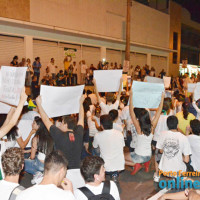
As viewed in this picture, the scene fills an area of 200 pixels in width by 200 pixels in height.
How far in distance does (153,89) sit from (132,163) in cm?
185

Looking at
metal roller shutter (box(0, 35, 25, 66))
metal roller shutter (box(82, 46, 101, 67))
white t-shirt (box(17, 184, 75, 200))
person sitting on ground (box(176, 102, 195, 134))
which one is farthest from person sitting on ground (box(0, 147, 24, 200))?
metal roller shutter (box(82, 46, 101, 67))

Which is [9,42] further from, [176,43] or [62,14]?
[176,43]

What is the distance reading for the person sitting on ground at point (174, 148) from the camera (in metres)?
4.96

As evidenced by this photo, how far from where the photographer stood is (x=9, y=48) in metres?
16.3

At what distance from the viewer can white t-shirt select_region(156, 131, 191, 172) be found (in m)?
4.96

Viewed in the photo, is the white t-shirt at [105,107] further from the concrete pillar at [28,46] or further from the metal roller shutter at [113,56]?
the metal roller shutter at [113,56]

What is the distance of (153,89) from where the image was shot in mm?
5418

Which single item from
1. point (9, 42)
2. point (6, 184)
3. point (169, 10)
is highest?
point (169, 10)

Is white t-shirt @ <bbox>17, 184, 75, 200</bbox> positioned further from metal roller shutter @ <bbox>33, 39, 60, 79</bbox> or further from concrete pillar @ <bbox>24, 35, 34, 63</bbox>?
metal roller shutter @ <bbox>33, 39, 60, 79</bbox>

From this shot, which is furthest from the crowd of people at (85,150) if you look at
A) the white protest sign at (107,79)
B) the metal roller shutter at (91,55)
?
the metal roller shutter at (91,55)

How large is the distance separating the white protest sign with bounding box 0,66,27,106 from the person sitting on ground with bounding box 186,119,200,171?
10.8ft

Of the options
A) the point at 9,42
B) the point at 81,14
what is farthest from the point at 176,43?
the point at 9,42

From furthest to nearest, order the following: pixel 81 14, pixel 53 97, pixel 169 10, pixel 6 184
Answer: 1. pixel 169 10
2. pixel 81 14
3. pixel 53 97
4. pixel 6 184

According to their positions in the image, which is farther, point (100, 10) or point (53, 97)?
point (100, 10)
